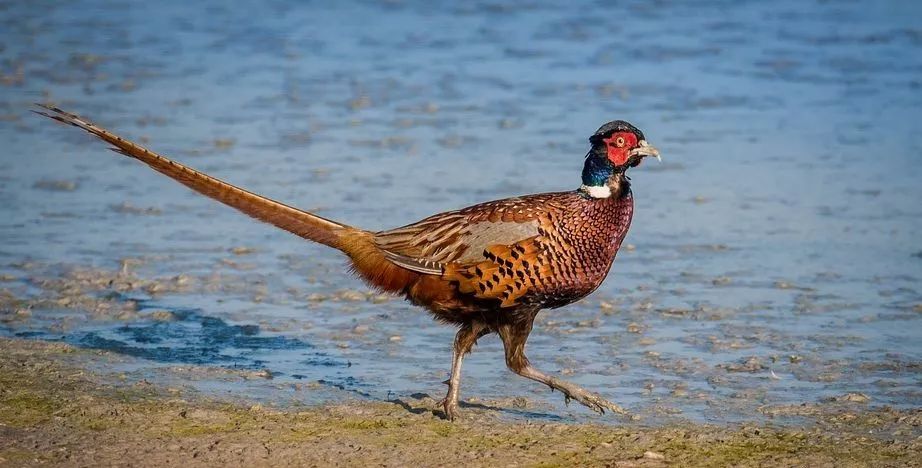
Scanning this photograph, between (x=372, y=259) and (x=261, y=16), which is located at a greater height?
(x=261, y=16)

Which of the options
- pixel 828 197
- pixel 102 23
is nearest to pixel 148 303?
pixel 828 197

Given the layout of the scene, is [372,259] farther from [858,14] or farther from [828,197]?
[858,14]

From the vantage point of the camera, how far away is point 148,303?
31.3 feet

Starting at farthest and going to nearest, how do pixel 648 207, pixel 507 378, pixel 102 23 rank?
1. pixel 102 23
2. pixel 648 207
3. pixel 507 378

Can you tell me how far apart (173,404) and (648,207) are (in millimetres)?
5218

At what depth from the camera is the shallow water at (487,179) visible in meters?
8.45

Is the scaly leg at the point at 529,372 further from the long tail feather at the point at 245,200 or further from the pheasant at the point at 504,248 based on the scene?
the long tail feather at the point at 245,200

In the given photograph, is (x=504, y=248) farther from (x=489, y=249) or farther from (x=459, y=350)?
(x=459, y=350)

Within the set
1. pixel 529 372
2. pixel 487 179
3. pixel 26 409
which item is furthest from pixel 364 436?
pixel 487 179

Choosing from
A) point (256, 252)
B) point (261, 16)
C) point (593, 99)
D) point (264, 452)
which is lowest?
point (264, 452)

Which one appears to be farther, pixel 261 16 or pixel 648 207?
pixel 261 16

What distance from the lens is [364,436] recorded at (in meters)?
6.99

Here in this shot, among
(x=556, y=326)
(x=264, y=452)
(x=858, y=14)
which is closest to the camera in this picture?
(x=264, y=452)

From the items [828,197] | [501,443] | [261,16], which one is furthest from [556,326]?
[261,16]
